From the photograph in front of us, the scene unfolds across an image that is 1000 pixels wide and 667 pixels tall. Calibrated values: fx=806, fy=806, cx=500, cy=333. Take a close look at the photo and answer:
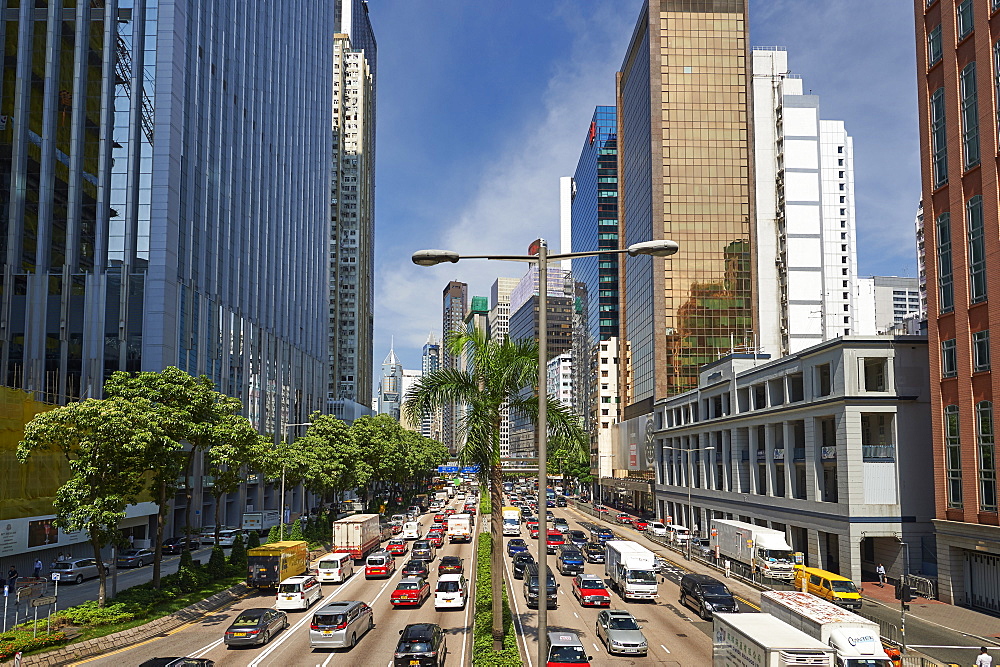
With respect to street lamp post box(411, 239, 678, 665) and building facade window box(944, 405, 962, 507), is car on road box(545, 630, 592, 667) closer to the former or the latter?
street lamp post box(411, 239, 678, 665)

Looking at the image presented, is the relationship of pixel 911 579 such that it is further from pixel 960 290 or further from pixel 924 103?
pixel 924 103

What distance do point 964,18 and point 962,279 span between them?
1477cm

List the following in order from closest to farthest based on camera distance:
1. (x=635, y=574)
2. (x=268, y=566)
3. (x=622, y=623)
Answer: (x=622, y=623), (x=635, y=574), (x=268, y=566)

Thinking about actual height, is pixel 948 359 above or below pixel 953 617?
above

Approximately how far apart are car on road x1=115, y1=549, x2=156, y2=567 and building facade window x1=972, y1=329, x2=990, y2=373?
192 feet

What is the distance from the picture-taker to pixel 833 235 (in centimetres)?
11612

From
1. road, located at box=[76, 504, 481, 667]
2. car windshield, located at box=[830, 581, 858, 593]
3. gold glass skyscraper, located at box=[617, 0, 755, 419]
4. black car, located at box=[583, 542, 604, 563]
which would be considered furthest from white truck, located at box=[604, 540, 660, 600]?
gold glass skyscraper, located at box=[617, 0, 755, 419]

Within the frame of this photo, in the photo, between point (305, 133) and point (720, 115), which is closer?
point (720, 115)

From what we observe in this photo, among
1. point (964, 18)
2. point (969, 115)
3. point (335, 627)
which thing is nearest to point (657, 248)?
point (335, 627)

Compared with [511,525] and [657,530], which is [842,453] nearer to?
[657,530]

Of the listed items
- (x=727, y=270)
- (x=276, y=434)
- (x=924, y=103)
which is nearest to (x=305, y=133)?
(x=276, y=434)

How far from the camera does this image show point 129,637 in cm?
3412

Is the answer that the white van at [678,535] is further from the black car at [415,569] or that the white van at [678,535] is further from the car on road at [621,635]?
the car on road at [621,635]

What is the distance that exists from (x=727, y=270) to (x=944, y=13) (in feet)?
246
